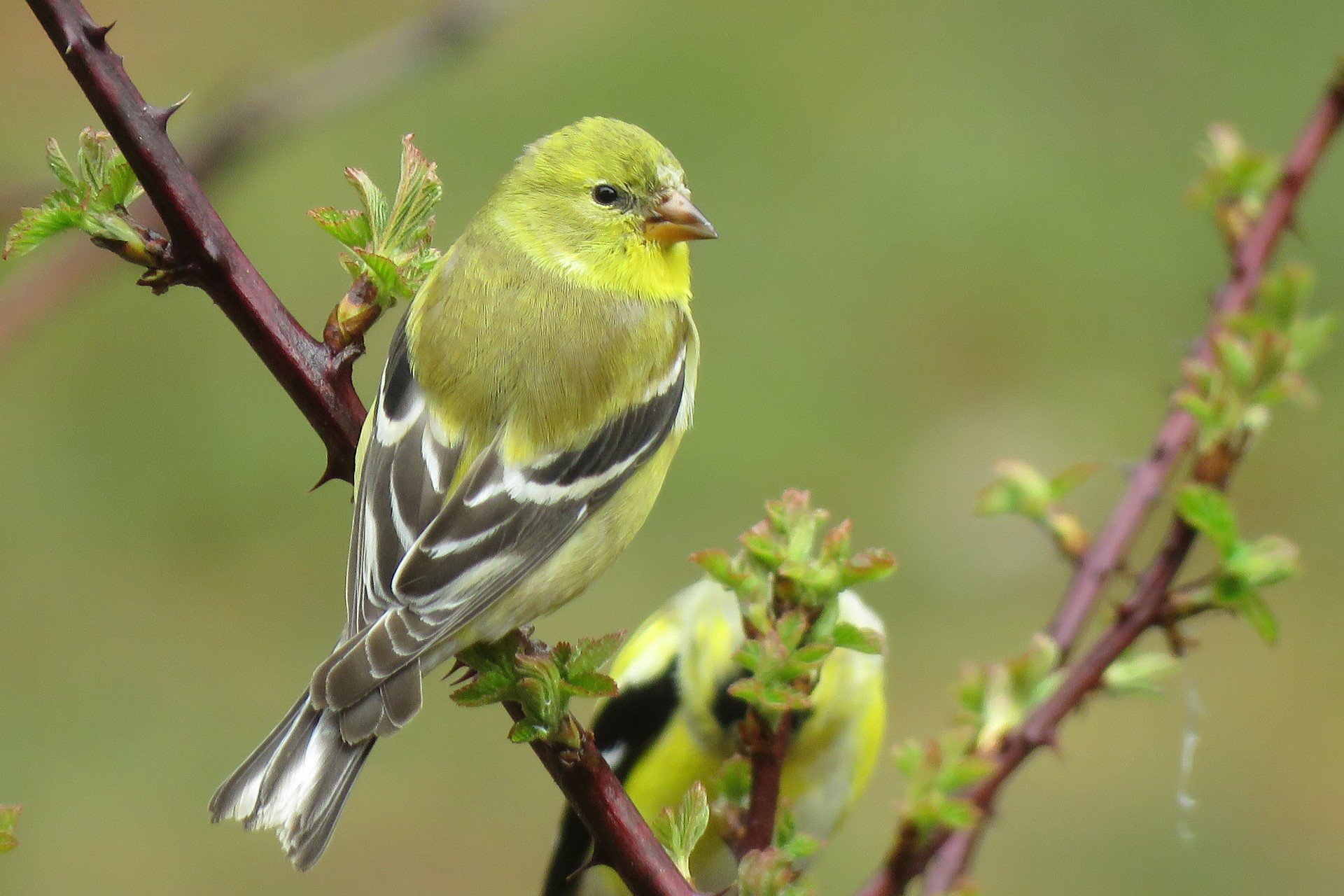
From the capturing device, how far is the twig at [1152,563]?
1637 millimetres

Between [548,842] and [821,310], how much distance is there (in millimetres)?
2968

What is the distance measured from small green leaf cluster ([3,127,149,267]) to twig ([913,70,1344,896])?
108 centimetres

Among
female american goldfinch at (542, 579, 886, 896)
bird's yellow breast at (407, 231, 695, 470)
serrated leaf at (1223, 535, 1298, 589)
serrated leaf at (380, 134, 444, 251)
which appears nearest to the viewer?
serrated leaf at (1223, 535, 1298, 589)

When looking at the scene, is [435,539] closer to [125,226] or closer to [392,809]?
[125,226]

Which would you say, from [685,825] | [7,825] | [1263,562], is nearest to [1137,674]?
[1263,562]

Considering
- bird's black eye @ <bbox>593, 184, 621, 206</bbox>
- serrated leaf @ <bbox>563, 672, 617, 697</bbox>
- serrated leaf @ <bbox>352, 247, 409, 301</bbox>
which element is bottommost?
serrated leaf @ <bbox>563, 672, 617, 697</bbox>

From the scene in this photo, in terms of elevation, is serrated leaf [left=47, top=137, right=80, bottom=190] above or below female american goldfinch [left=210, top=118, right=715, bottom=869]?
above

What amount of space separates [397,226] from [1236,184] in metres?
1.18

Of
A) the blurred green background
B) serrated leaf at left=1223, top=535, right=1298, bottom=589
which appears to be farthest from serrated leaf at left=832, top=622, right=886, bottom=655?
the blurred green background

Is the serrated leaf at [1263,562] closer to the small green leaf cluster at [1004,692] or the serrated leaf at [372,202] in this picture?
the small green leaf cluster at [1004,692]

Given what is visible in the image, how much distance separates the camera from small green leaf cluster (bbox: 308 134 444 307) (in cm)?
168

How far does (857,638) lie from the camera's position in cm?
148

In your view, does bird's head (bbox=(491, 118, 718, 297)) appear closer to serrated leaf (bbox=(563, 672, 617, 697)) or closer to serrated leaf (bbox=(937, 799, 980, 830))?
serrated leaf (bbox=(563, 672, 617, 697))

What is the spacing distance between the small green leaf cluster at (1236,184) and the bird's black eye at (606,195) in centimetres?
111
